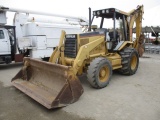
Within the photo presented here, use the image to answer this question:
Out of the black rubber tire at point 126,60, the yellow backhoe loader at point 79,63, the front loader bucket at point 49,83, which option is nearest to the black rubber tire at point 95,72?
the yellow backhoe loader at point 79,63

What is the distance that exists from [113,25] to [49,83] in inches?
131

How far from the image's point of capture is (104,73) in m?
5.65

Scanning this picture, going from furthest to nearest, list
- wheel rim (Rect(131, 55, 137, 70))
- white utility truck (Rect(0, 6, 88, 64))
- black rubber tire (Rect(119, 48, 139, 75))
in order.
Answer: white utility truck (Rect(0, 6, 88, 64))
wheel rim (Rect(131, 55, 137, 70))
black rubber tire (Rect(119, 48, 139, 75))

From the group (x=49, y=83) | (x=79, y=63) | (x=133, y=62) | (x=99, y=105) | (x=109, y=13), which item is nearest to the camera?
(x=99, y=105)

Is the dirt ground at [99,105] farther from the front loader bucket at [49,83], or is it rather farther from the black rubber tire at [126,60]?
the black rubber tire at [126,60]

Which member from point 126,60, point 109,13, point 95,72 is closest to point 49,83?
point 95,72

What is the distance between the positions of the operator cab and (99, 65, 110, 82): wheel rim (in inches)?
49.3

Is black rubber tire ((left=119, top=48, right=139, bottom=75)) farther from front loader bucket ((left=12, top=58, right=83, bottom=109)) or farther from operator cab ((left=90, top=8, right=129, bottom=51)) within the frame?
front loader bucket ((left=12, top=58, right=83, bottom=109))

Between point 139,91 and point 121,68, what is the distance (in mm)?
1670

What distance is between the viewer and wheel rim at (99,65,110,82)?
A: 5.53 meters

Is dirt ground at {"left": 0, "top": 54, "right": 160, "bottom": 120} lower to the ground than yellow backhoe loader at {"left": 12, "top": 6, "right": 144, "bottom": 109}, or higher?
lower

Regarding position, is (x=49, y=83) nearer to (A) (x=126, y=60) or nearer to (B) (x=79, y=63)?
(B) (x=79, y=63)

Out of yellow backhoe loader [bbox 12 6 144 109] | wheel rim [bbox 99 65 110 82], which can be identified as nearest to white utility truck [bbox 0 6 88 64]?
yellow backhoe loader [bbox 12 6 144 109]

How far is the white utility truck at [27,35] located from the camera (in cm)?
932
